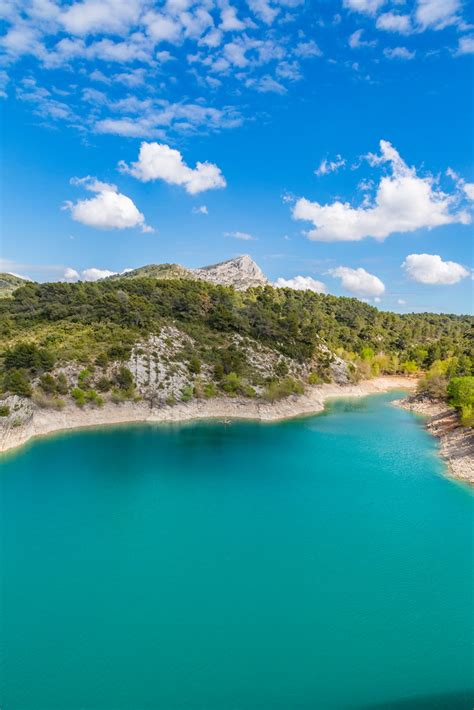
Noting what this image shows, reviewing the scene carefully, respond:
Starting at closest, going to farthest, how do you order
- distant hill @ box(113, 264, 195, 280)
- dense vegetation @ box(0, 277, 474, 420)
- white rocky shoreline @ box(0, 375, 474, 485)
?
white rocky shoreline @ box(0, 375, 474, 485) < dense vegetation @ box(0, 277, 474, 420) < distant hill @ box(113, 264, 195, 280)

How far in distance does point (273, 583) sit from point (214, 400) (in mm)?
39705

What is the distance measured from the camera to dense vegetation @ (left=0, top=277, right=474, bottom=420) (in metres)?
57.7

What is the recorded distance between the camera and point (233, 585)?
2198 centimetres

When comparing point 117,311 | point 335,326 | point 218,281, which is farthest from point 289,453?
→ point 218,281

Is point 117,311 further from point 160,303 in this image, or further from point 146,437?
point 146,437

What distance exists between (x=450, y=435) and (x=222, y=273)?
95017mm

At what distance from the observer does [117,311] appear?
7094 cm

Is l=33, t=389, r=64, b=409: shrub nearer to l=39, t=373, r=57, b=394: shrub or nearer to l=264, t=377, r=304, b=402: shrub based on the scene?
l=39, t=373, r=57, b=394: shrub

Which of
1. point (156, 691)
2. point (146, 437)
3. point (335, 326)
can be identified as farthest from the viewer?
point (335, 326)

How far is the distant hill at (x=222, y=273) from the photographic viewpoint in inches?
4860

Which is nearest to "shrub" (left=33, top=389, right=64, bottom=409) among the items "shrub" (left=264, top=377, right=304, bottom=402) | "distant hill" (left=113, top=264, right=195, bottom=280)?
"shrub" (left=264, top=377, right=304, bottom=402)

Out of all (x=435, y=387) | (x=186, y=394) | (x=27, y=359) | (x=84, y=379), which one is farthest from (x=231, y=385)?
(x=435, y=387)

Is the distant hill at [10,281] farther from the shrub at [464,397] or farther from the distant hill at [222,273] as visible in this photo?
the shrub at [464,397]

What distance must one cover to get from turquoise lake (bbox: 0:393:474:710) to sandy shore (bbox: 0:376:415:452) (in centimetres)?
608
